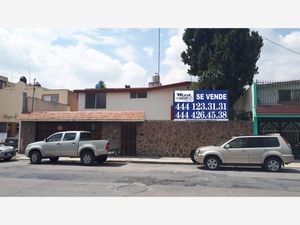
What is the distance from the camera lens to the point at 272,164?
14.2 meters

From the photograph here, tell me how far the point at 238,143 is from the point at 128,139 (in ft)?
28.9

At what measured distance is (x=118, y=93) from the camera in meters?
26.3

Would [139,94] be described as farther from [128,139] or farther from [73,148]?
[73,148]

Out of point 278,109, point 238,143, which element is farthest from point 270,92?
point 238,143

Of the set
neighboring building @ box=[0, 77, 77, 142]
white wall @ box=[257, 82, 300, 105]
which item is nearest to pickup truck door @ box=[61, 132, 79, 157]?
neighboring building @ box=[0, 77, 77, 142]

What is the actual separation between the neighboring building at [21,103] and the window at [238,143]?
16.4m

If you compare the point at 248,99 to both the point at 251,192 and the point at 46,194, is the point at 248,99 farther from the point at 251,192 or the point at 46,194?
the point at 46,194

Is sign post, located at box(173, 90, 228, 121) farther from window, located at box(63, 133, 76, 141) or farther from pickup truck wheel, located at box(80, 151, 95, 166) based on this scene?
window, located at box(63, 133, 76, 141)

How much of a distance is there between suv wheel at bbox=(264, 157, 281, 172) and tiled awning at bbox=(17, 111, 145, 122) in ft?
29.3

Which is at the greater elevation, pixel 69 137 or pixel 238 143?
pixel 69 137

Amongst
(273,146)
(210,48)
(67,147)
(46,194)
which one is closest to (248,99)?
(210,48)

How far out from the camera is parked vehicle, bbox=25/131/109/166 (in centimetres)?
1597

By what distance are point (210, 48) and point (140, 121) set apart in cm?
997

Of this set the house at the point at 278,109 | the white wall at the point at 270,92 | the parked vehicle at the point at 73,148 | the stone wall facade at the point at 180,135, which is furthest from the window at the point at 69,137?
the white wall at the point at 270,92
